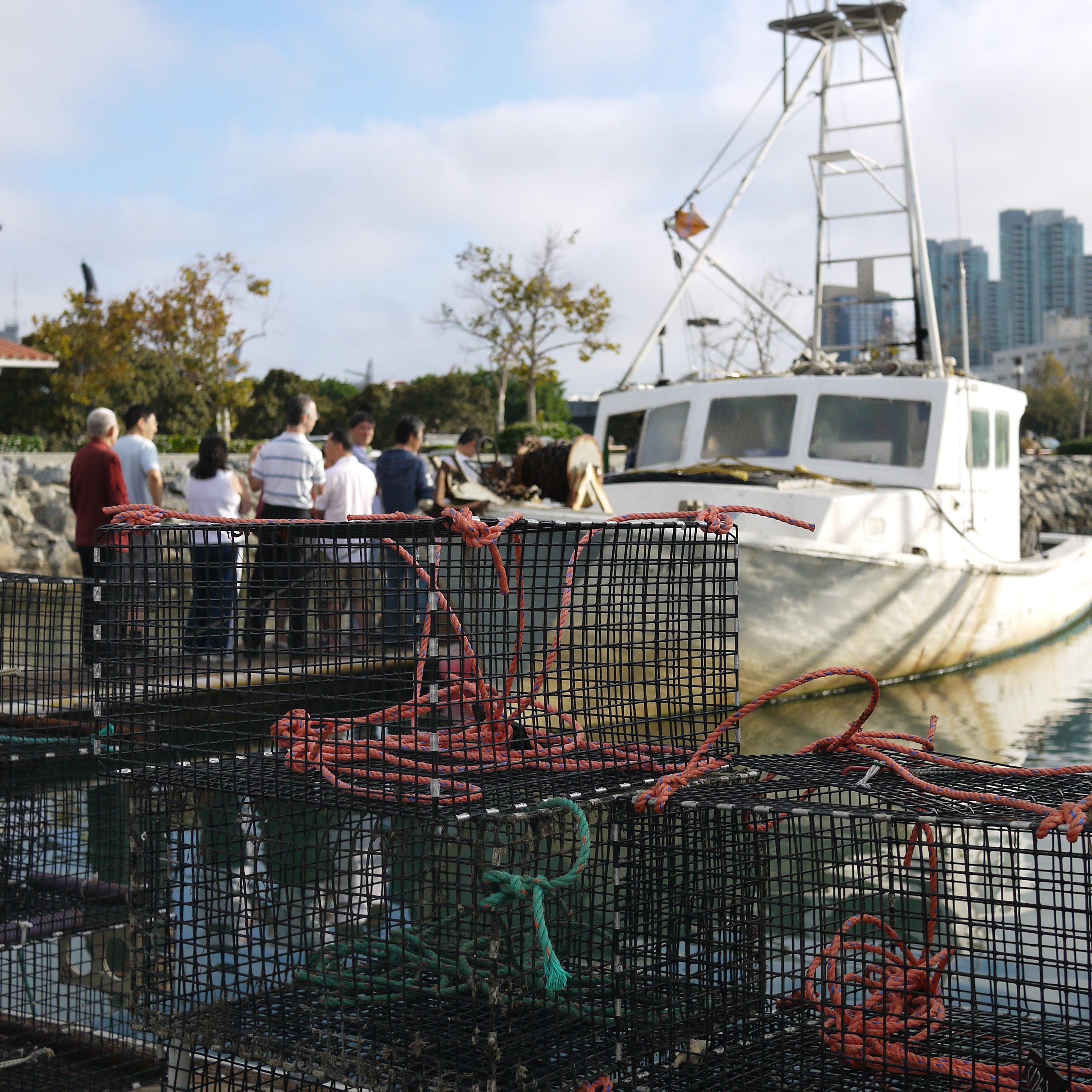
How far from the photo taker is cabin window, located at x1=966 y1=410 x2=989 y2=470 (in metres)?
9.08

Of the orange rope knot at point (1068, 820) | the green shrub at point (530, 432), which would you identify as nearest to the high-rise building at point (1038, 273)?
the green shrub at point (530, 432)

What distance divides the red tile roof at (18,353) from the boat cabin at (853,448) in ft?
63.4

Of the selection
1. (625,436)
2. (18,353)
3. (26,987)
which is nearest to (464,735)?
(26,987)

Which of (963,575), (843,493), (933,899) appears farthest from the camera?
(963,575)

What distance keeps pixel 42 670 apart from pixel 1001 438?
26.7 feet

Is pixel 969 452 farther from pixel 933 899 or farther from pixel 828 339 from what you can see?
pixel 933 899

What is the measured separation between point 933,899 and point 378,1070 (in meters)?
1.08

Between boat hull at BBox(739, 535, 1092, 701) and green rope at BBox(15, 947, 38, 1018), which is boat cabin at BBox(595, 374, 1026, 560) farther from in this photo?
green rope at BBox(15, 947, 38, 1018)

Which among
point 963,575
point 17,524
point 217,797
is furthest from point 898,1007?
point 17,524

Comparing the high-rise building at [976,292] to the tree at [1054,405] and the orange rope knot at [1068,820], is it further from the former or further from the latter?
the orange rope knot at [1068,820]

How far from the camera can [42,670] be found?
4.71 meters

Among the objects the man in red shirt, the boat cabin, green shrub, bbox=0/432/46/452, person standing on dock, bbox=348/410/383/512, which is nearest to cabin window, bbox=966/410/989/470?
the boat cabin

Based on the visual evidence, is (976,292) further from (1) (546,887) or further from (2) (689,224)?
(1) (546,887)

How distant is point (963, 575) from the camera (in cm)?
884
